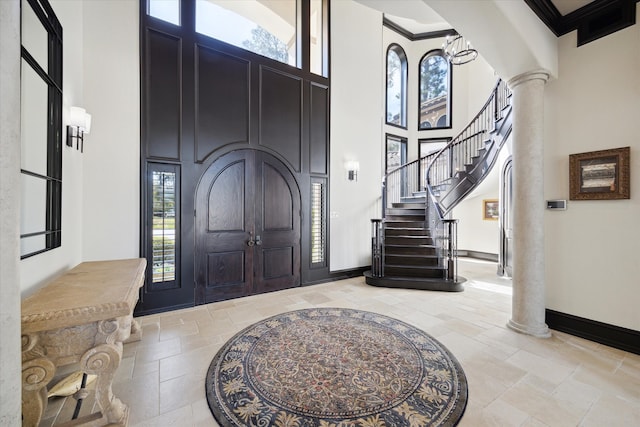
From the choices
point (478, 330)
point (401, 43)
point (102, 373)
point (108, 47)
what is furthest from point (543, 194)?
point (401, 43)

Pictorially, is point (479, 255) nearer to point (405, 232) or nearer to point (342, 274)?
point (405, 232)

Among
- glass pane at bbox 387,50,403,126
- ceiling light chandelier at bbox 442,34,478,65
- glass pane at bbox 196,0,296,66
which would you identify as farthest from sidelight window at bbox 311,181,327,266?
glass pane at bbox 387,50,403,126

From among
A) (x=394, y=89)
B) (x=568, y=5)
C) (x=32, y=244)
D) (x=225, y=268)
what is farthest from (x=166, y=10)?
(x=394, y=89)

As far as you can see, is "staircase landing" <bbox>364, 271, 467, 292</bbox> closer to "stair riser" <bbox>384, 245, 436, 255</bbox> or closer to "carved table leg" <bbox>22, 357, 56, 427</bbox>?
"stair riser" <bbox>384, 245, 436, 255</bbox>

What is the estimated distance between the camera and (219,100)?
→ 4.30m

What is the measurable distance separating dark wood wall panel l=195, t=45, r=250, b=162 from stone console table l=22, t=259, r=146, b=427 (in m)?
2.77

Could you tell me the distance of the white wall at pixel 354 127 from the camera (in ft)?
18.6

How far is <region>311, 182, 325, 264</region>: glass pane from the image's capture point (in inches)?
211

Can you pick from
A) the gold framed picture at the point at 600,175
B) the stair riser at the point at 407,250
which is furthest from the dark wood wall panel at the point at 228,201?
the gold framed picture at the point at 600,175

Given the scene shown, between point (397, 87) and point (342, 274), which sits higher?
point (397, 87)

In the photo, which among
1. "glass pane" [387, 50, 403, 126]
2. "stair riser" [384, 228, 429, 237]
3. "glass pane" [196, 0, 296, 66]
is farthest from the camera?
"glass pane" [387, 50, 403, 126]

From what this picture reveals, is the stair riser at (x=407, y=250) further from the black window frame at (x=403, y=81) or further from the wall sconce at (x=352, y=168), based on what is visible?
the black window frame at (x=403, y=81)

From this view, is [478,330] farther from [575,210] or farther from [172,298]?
[172,298]

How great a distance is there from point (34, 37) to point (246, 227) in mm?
3082
